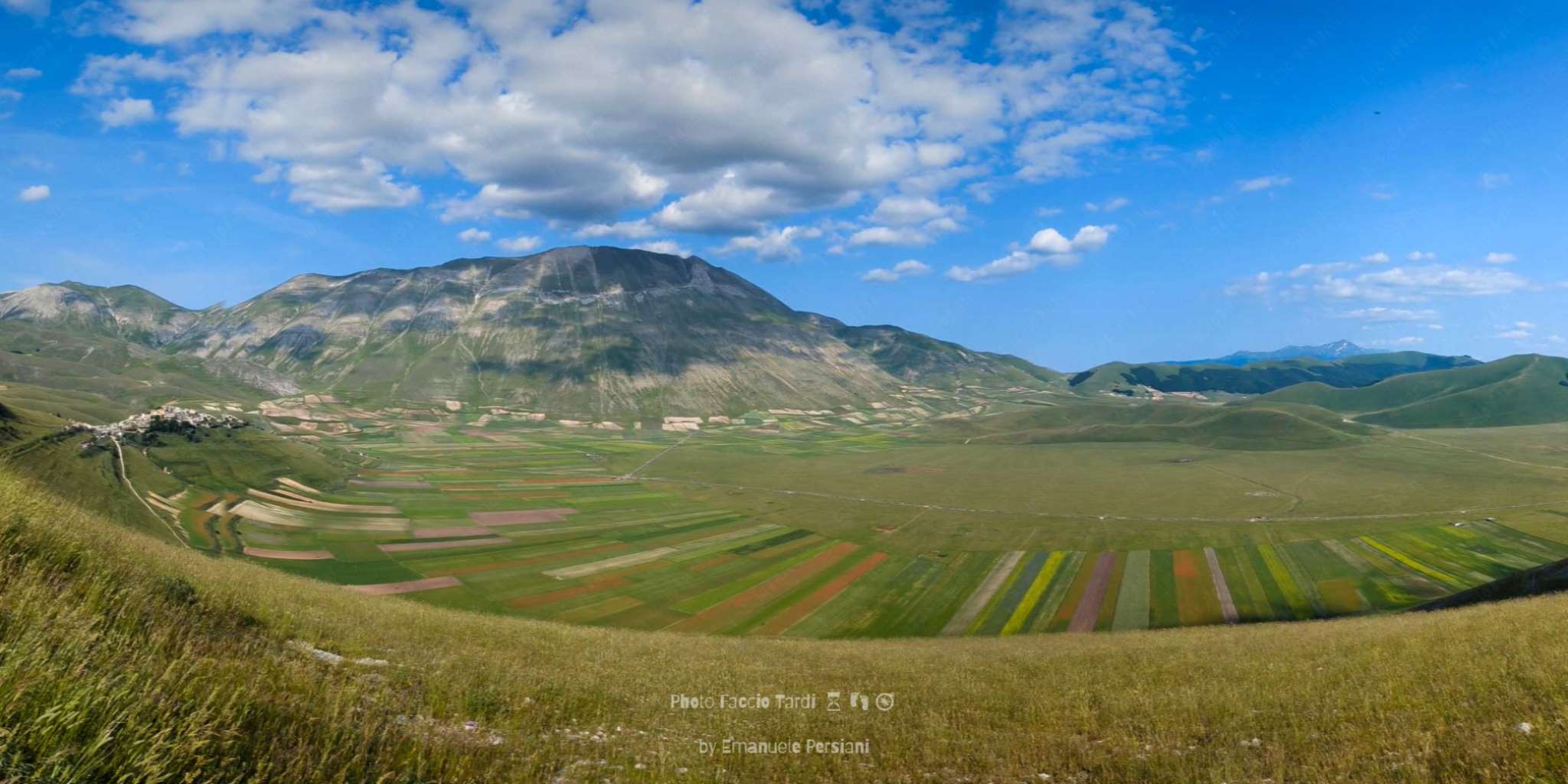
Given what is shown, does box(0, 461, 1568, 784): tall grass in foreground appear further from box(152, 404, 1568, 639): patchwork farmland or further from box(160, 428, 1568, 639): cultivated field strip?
box(152, 404, 1568, 639): patchwork farmland

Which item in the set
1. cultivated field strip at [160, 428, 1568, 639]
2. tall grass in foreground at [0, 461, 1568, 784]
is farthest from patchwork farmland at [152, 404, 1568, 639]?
tall grass in foreground at [0, 461, 1568, 784]

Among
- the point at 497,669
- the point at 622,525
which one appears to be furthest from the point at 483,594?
the point at 497,669

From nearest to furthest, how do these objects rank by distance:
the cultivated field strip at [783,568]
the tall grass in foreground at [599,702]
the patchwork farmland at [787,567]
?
the tall grass in foreground at [599,702], the cultivated field strip at [783,568], the patchwork farmland at [787,567]

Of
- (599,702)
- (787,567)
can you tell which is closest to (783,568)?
(787,567)

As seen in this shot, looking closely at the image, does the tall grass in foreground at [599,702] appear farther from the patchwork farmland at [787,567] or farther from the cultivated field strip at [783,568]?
the patchwork farmland at [787,567]

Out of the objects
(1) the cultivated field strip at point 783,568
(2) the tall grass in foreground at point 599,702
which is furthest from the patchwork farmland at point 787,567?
(2) the tall grass in foreground at point 599,702

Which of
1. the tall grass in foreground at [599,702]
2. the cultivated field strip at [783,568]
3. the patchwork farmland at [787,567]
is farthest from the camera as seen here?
the patchwork farmland at [787,567]
